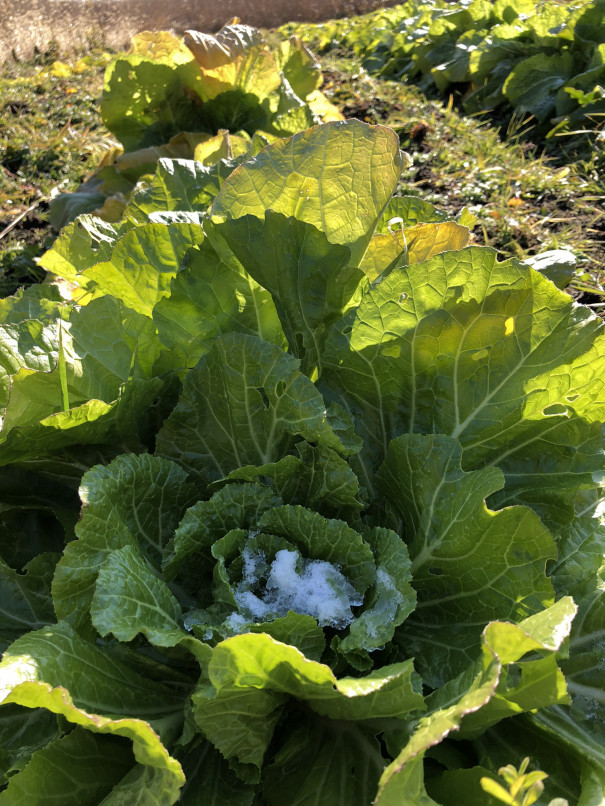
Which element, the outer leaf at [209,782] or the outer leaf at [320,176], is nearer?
the outer leaf at [209,782]

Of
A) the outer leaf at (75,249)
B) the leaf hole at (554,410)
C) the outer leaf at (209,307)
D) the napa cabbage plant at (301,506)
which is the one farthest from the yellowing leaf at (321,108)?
the leaf hole at (554,410)

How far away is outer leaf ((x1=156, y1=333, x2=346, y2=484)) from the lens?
5.40 ft

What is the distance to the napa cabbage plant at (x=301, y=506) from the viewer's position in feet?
4.65

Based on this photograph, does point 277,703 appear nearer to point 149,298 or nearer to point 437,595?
point 437,595

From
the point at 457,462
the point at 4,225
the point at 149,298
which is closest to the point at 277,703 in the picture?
the point at 457,462

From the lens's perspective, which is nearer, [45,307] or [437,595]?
[437,595]

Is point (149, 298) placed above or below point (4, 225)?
above

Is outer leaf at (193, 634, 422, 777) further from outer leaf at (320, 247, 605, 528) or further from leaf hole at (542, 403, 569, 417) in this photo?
leaf hole at (542, 403, 569, 417)

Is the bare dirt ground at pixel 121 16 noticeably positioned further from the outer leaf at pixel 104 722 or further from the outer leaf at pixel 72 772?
the outer leaf at pixel 104 722

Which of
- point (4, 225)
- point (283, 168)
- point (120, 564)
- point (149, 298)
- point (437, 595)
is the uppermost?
point (283, 168)

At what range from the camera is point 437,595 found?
1.71 m

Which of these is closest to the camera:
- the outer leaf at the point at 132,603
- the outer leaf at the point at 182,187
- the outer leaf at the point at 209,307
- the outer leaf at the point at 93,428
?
the outer leaf at the point at 132,603

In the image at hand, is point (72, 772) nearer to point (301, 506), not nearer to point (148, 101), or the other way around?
point (301, 506)

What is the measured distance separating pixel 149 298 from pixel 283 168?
527mm
